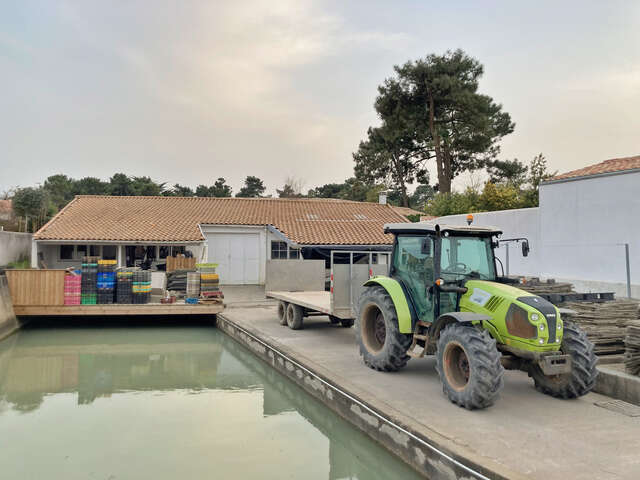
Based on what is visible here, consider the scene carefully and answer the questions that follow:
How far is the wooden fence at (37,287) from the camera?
14250mm

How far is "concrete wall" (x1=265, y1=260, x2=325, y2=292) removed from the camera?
44.7 feet

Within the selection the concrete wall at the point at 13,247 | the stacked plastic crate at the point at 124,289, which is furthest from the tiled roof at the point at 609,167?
the concrete wall at the point at 13,247

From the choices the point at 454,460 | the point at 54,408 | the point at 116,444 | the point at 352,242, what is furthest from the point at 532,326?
the point at 352,242

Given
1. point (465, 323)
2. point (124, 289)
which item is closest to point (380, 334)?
point (465, 323)

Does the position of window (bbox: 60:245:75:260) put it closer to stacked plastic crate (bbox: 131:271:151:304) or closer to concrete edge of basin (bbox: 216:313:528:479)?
stacked plastic crate (bbox: 131:271:151:304)

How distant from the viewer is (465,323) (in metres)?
6.23

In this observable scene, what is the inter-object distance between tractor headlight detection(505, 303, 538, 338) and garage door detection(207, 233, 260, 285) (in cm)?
1751

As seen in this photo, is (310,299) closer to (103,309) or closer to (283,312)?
(283,312)

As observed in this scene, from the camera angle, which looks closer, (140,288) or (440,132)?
(140,288)

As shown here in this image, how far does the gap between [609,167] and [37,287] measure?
17109 millimetres

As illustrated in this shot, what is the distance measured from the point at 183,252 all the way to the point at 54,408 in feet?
44.5

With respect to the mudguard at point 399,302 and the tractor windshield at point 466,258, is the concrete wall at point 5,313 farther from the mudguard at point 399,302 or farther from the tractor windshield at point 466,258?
the tractor windshield at point 466,258

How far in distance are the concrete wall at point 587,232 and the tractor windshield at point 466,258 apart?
8.10 meters

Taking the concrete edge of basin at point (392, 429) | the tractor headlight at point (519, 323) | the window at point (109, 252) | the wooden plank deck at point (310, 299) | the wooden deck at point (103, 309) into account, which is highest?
the window at point (109, 252)
